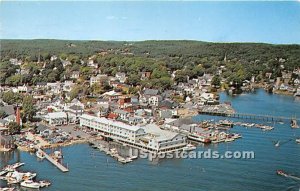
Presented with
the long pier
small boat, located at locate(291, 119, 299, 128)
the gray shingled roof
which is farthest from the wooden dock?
small boat, located at locate(291, 119, 299, 128)

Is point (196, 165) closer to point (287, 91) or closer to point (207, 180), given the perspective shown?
point (207, 180)

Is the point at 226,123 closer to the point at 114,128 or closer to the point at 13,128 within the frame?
the point at 114,128

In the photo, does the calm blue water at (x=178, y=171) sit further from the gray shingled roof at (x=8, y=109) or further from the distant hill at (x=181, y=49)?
the distant hill at (x=181, y=49)

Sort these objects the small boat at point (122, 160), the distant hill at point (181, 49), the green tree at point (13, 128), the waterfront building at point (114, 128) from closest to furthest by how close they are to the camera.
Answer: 1. the small boat at point (122, 160)
2. the waterfront building at point (114, 128)
3. the green tree at point (13, 128)
4. the distant hill at point (181, 49)

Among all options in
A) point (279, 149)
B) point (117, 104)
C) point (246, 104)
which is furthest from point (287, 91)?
point (279, 149)

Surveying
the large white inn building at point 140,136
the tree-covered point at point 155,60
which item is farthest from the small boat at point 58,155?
the tree-covered point at point 155,60

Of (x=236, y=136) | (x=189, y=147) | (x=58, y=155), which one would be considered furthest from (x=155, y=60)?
(x=58, y=155)
